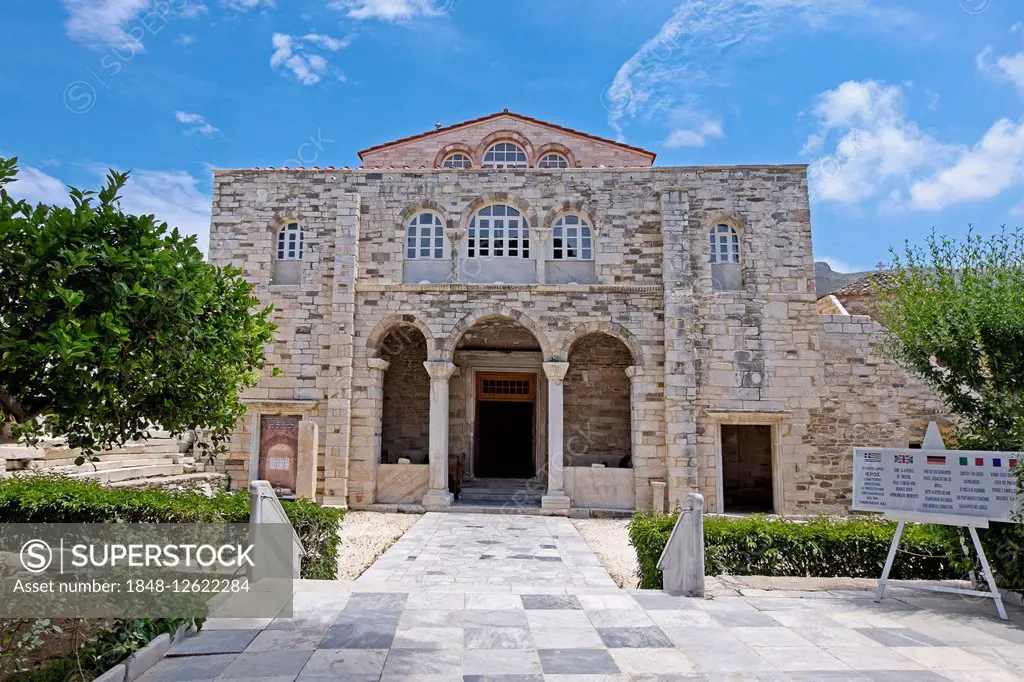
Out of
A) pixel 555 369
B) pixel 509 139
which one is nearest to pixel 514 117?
pixel 509 139

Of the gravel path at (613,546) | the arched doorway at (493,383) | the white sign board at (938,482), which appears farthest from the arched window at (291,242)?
the white sign board at (938,482)

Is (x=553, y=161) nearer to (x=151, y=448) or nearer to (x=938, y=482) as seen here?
(x=151, y=448)

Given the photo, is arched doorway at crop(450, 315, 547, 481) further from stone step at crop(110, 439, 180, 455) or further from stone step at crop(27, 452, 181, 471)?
stone step at crop(27, 452, 181, 471)

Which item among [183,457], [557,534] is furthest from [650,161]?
[183,457]

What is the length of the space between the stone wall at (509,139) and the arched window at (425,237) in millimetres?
4436

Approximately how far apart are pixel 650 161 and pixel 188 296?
16912 mm

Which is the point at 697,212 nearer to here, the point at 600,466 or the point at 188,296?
the point at 600,466

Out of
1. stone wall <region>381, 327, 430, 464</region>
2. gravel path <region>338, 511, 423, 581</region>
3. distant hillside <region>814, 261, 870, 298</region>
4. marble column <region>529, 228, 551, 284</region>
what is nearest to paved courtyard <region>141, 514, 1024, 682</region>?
gravel path <region>338, 511, 423, 581</region>

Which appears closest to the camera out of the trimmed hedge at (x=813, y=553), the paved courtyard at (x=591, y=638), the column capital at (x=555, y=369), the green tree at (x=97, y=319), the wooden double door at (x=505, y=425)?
the green tree at (x=97, y=319)

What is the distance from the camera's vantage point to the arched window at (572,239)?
1484 centimetres

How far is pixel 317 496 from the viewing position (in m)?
14.1

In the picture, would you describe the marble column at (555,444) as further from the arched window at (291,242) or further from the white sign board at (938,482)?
the white sign board at (938,482)

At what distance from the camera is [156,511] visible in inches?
312

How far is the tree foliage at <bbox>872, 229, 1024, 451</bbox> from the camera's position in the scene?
279 inches
